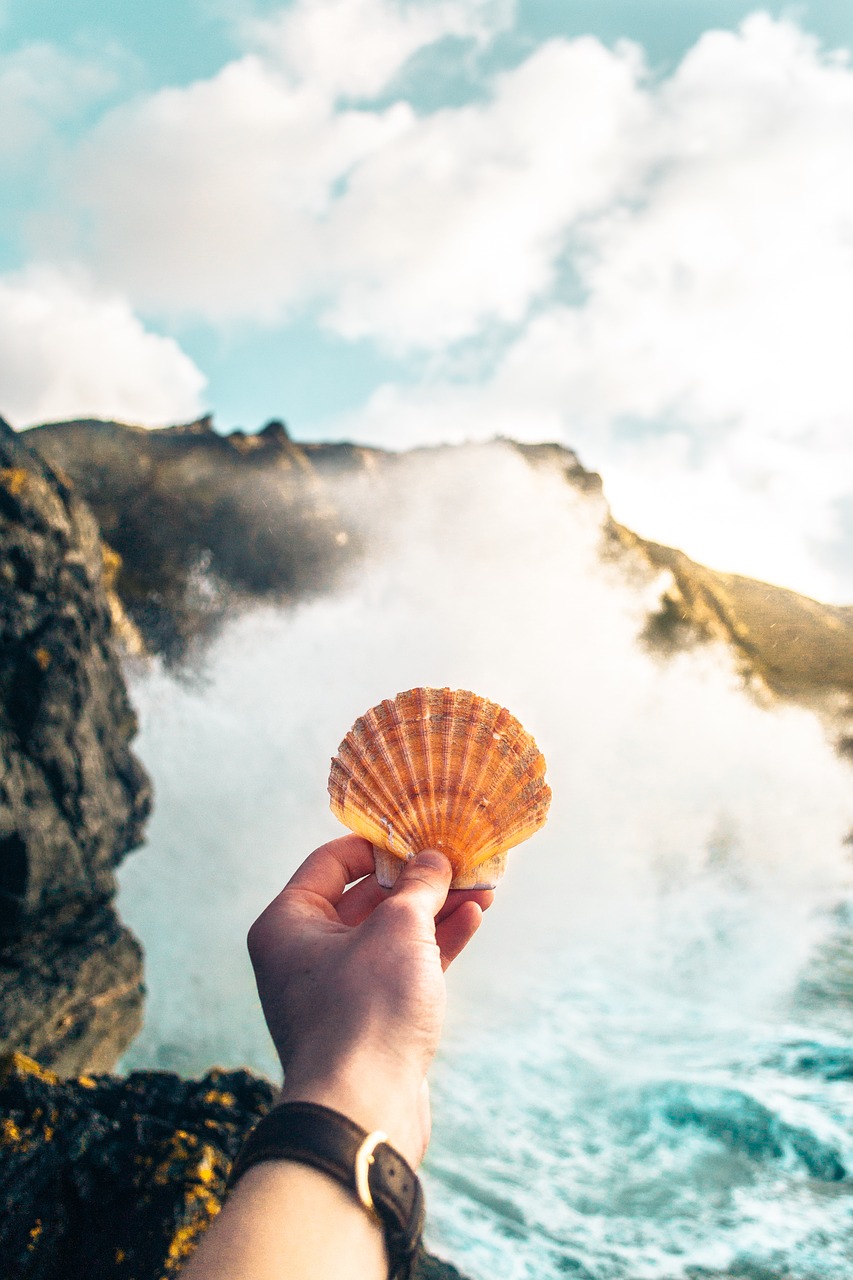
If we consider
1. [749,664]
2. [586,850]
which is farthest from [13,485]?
[749,664]

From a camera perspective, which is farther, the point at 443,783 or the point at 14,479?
the point at 14,479

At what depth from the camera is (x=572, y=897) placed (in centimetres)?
1791

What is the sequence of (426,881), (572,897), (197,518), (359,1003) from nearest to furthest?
1. (359,1003)
2. (426,881)
3. (572,897)
4. (197,518)

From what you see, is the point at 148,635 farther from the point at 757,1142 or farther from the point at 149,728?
the point at 757,1142

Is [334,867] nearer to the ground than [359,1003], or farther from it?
farther from it

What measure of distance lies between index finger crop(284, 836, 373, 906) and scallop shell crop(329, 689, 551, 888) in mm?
70

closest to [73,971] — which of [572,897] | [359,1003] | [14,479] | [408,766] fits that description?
[14,479]

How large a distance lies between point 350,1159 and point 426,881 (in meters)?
0.87

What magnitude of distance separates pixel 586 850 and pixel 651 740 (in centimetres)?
880

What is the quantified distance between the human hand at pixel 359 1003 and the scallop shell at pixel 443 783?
0.40 metres

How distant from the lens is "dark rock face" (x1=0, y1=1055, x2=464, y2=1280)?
2.87 meters

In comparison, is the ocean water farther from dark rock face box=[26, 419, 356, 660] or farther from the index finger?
the index finger

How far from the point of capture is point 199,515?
2412 centimetres

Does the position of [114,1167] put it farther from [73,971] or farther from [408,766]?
[73,971]
